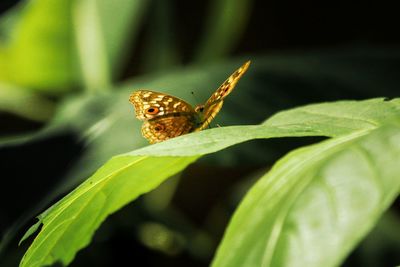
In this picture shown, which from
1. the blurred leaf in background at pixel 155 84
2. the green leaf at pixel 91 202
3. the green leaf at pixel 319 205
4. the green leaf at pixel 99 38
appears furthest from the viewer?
the green leaf at pixel 99 38

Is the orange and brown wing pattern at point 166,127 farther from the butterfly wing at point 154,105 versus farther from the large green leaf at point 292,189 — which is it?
the large green leaf at point 292,189

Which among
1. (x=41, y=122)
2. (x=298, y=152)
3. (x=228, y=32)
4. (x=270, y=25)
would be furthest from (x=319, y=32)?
(x=298, y=152)

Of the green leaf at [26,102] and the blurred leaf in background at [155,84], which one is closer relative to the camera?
the blurred leaf in background at [155,84]

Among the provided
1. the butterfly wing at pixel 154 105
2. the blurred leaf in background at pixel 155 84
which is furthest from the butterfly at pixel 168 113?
the blurred leaf in background at pixel 155 84

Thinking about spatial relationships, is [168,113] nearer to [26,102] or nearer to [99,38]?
[99,38]

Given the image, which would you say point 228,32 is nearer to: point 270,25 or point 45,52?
point 45,52

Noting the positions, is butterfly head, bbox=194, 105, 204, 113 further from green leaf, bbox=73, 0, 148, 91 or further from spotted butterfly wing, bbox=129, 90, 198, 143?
green leaf, bbox=73, 0, 148, 91

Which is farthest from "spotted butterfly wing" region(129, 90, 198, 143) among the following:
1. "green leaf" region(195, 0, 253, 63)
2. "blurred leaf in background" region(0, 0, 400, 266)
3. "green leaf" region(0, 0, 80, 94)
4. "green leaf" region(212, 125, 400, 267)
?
"green leaf" region(195, 0, 253, 63)
